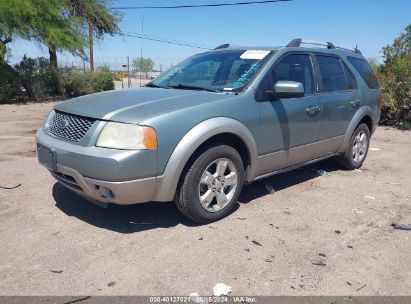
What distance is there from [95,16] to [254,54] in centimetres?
1972

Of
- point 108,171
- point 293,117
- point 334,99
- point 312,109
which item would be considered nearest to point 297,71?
point 312,109

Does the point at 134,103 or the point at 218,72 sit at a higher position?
the point at 218,72

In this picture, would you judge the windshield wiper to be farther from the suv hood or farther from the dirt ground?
the dirt ground

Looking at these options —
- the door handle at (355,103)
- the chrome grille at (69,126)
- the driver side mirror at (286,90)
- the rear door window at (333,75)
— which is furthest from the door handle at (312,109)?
the chrome grille at (69,126)

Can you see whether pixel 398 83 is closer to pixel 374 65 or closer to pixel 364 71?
pixel 374 65

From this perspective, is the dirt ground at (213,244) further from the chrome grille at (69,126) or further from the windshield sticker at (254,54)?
the windshield sticker at (254,54)

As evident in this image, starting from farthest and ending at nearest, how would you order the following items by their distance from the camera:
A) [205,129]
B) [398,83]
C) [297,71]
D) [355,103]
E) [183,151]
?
[398,83] < [355,103] < [297,71] < [205,129] < [183,151]

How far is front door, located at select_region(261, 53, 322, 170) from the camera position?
4.45 m

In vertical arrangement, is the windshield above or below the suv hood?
above

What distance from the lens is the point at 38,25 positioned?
17.0 metres

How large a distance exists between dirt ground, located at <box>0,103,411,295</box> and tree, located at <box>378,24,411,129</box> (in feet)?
20.4

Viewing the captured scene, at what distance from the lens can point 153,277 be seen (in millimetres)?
3133

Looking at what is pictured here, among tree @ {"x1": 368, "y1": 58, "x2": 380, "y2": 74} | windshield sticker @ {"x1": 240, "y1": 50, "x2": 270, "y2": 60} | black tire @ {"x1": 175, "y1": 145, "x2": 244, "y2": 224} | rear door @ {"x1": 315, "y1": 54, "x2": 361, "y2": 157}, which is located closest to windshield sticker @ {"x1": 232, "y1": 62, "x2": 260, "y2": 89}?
windshield sticker @ {"x1": 240, "y1": 50, "x2": 270, "y2": 60}

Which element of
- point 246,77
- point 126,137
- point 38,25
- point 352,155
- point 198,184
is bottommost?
point 352,155
